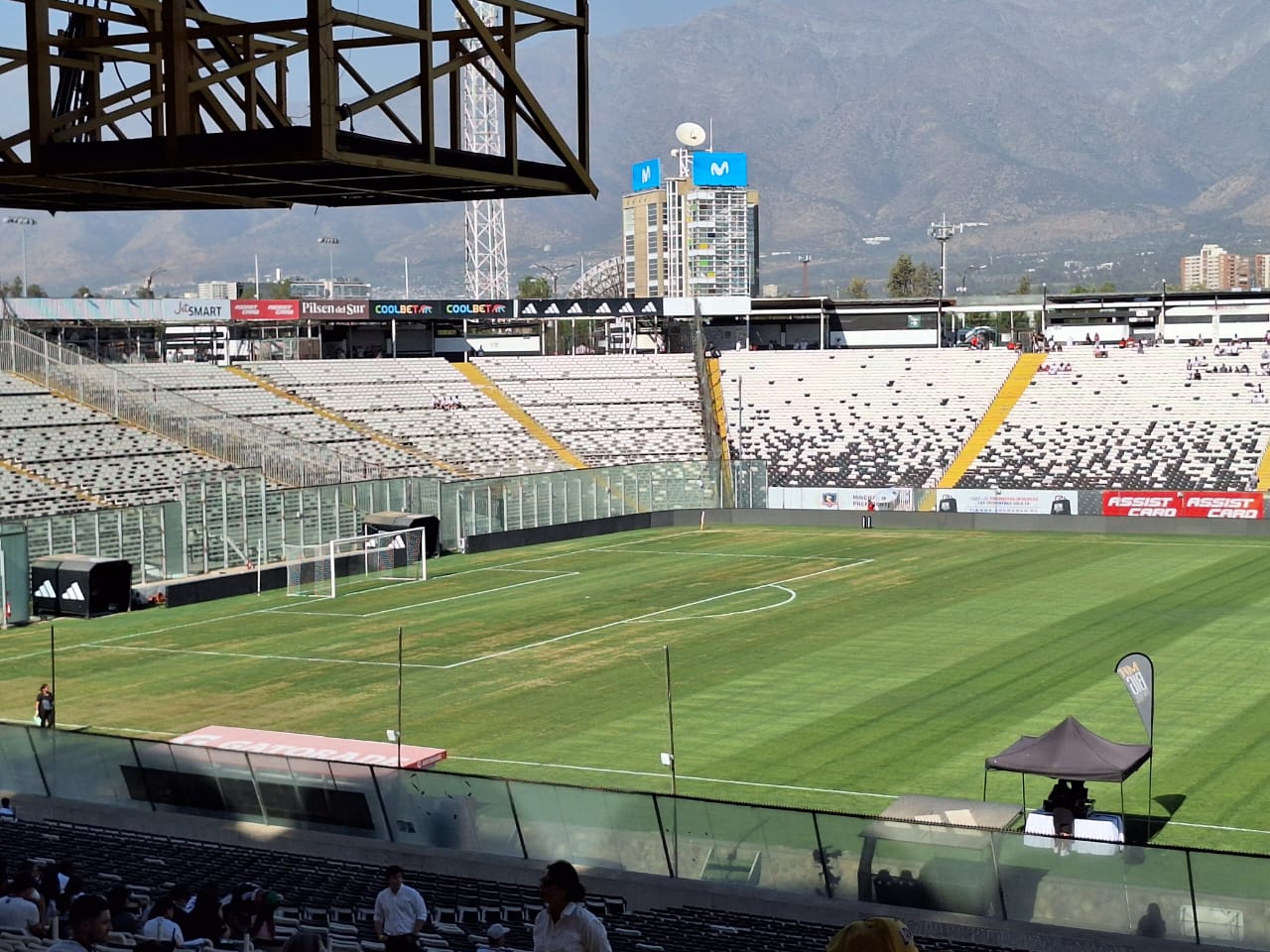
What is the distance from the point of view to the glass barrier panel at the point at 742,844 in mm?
15414

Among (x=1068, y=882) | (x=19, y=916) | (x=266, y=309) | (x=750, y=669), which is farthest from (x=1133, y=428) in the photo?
(x=19, y=916)

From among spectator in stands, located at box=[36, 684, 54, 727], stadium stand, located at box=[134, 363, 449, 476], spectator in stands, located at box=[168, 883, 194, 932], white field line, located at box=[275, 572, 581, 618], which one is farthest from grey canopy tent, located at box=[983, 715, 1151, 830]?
stadium stand, located at box=[134, 363, 449, 476]

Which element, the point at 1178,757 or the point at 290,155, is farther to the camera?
the point at 1178,757

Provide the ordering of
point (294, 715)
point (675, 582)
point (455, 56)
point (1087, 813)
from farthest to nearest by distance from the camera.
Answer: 1. point (675, 582)
2. point (294, 715)
3. point (1087, 813)
4. point (455, 56)

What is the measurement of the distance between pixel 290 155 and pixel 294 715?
27.1 meters

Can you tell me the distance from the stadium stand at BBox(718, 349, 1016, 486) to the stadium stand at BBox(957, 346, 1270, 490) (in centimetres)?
275

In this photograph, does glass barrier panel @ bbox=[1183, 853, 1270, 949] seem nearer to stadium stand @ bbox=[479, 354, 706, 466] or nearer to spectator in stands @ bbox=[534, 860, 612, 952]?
spectator in stands @ bbox=[534, 860, 612, 952]

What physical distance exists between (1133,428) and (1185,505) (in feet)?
39.5

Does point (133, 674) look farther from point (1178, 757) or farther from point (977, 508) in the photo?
point (977, 508)

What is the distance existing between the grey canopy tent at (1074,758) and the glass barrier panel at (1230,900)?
661 centimetres

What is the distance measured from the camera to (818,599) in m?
46.8

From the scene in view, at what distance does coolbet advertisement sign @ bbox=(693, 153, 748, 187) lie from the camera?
510ft

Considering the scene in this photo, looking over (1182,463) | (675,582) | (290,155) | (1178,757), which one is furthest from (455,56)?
(1182,463)

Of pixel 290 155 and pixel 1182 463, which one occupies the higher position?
pixel 290 155
